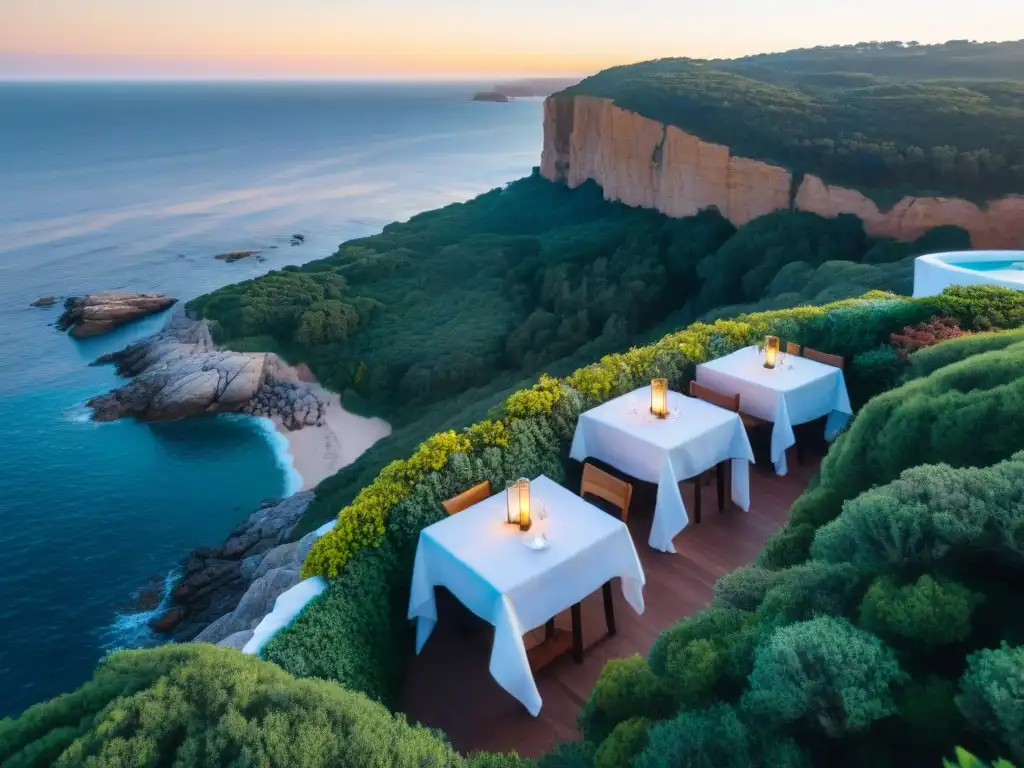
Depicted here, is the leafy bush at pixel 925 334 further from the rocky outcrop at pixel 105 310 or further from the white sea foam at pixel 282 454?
the rocky outcrop at pixel 105 310

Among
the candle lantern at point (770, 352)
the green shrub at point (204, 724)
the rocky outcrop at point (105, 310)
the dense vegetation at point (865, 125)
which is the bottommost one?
the rocky outcrop at point (105, 310)

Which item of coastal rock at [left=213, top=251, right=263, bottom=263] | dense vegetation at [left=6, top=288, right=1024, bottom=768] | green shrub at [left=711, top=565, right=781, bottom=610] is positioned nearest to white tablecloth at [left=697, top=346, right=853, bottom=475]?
dense vegetation at [left=6, top=288, right=1024, bottom=768]

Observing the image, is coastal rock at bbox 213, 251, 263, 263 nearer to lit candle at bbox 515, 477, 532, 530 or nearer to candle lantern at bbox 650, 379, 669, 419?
candle lantern at bbox 650, 379, 669, 419

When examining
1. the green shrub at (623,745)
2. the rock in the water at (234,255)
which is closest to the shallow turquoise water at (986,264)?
the green shrub at (623,745)

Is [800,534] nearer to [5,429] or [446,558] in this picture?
[446,558]

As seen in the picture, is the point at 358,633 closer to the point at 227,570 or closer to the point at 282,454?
the point at 227,570
